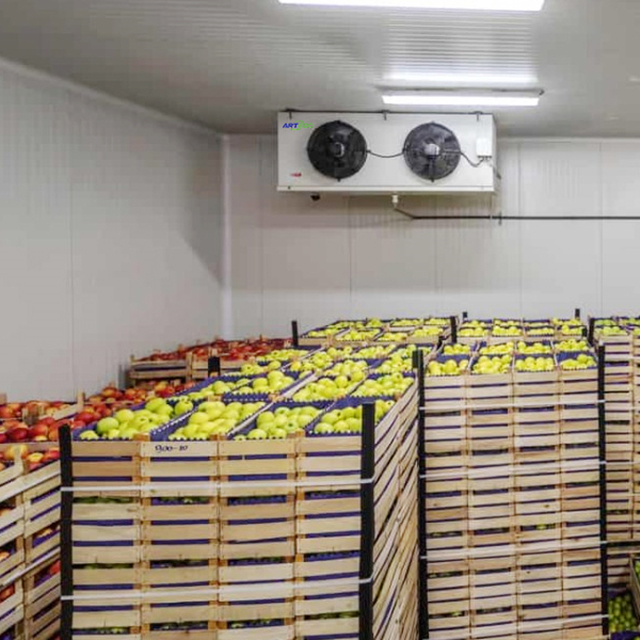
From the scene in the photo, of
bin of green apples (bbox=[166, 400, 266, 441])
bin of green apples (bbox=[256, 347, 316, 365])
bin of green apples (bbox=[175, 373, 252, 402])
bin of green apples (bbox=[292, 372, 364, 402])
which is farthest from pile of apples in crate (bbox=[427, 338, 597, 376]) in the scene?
bin of green apples (bbox=[166, 400, 266, 441])

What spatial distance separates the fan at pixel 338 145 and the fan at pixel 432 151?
1.46 ft

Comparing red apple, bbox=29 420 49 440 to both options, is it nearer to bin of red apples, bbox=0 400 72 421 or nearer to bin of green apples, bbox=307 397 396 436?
Answer: bin of red apples, bbox=0 400 72 421

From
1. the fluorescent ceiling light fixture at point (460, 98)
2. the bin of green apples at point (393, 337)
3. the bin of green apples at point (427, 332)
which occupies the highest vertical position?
the fluorescent ceiling light fixture at point (460, 98)

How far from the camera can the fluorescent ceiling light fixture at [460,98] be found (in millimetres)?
5324

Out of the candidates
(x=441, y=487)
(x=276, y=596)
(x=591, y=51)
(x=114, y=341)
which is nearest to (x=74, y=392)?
(x=114, y=341)

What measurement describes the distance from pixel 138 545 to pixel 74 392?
122 inches

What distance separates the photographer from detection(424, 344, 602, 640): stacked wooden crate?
3.47 metres

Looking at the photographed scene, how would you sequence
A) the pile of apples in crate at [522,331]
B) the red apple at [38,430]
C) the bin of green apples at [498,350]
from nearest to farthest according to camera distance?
the red apple at [38,430] < the bin of green apples at [498,350] < the pile of apples in crate at [522,331]

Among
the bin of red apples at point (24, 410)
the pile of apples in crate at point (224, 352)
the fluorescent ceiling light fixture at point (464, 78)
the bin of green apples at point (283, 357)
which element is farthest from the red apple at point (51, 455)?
the fluorescent ceiling light fixture at point (464, 78)

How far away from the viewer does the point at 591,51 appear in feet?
14.0

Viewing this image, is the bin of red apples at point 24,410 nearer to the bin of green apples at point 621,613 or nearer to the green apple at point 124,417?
the green apple at point 124,417

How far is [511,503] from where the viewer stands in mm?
3549

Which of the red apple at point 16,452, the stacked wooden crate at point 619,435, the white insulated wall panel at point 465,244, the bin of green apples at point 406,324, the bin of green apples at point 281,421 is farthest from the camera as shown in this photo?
the white insulated wall panel at point 465,244

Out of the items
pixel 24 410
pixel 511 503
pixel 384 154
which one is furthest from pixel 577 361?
pixel 24 410
